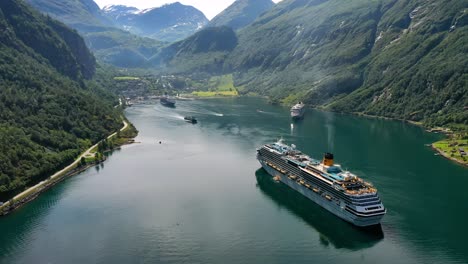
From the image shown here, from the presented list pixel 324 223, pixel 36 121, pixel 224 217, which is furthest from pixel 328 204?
pixel 36 121

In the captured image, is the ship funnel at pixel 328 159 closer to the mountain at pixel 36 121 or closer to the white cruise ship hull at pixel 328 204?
the white cruise ship hull at pixel 328 204

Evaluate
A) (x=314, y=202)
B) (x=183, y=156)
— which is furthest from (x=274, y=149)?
(x=183, y=156)

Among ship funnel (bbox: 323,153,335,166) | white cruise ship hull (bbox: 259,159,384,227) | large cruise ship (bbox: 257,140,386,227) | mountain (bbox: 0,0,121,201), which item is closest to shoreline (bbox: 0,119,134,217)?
mountain (bbox: 0,0,121,201)

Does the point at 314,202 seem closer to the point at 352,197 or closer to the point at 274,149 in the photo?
the point at 352,197

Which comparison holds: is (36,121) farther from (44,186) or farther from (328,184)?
(328,184)

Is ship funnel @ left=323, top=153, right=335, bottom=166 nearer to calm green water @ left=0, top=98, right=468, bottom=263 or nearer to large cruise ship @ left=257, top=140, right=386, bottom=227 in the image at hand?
large cruise ship @ left=257, top=140, right=386, bottom=227
